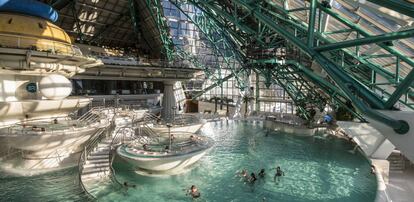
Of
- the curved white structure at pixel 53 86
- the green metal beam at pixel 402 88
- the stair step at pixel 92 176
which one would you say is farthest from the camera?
the curved white structure at pixel 53 86

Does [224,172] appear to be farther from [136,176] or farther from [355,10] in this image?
[355,10]

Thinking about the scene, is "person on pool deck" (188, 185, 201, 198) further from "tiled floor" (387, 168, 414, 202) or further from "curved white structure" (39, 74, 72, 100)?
"curved white structure" (39, 74, 72, 100)

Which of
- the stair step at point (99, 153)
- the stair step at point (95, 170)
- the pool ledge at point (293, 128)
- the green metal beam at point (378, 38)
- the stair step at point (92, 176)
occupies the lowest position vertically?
the stair step at point (92, 176)

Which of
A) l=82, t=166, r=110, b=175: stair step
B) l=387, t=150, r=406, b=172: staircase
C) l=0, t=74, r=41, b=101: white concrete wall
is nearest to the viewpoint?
l=82, t=166, r=110, b=175: stair step

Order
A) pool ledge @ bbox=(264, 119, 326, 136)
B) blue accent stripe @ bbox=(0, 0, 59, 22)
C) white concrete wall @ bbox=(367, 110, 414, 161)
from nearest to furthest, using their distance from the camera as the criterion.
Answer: white concrete wall @ bbox=(367, 110, 414, 161) < blue accent stripe @ bbox=(0, 0, 59, 22) < pool ledge @ bbox=(264, 119, 326, 136)

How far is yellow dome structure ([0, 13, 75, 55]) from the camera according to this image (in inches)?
766

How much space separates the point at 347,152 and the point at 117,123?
22.4m

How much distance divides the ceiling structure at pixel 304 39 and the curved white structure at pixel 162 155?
9610mm

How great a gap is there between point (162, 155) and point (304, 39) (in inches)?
494

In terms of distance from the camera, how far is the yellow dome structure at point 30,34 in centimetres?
1947

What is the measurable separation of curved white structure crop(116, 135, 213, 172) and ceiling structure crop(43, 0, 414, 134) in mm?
9610

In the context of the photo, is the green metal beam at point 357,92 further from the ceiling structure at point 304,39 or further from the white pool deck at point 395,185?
the white pool deck at point 395,185

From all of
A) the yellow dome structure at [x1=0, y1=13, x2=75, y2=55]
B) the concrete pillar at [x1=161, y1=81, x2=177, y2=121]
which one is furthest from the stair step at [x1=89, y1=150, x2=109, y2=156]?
the concrete pillar at [x1=161, y1=81, x2=177, y2=121]

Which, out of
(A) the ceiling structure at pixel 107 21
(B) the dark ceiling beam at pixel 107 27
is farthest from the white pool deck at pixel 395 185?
(B) the dark ceiling beam at pixel 107 27
